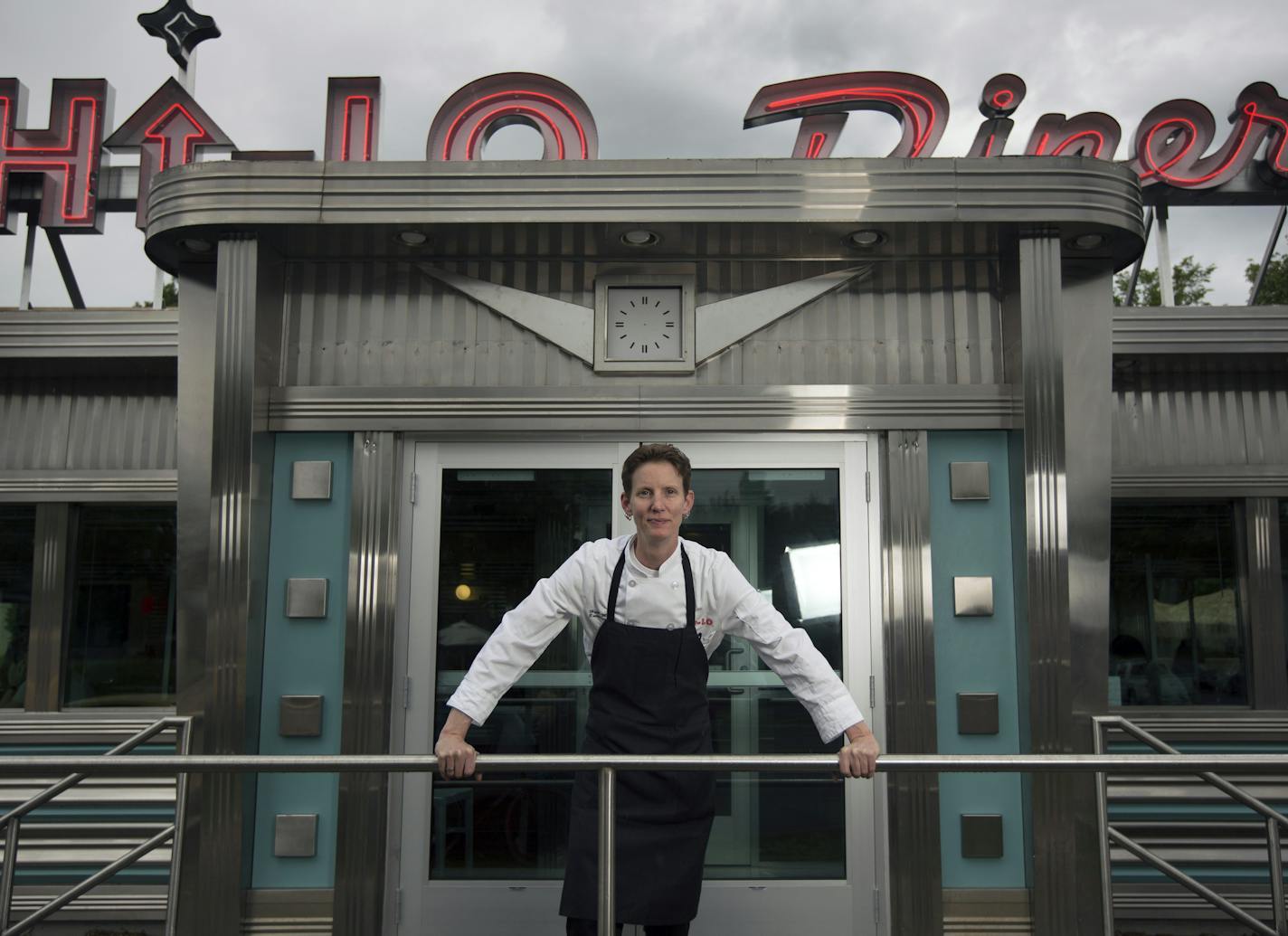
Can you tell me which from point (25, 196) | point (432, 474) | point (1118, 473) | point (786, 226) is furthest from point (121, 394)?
point (1118, 473)

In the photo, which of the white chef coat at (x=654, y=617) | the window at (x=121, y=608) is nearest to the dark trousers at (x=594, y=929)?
the white chef coat at (x=654, y=617)

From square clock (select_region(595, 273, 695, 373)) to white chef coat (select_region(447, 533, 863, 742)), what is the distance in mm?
1878

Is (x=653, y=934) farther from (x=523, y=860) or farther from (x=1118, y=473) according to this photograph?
(x=1118, y=473)

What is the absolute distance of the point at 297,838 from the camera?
15.1 ft

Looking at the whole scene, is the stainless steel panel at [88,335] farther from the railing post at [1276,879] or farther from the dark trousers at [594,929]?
the railing post at [1276,879]

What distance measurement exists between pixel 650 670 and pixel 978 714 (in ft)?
7.37

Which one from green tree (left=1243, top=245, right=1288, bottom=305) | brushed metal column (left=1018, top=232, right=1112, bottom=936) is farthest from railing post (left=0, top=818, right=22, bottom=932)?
green tree (left=1243, top=245, right=1288, bottom=305)

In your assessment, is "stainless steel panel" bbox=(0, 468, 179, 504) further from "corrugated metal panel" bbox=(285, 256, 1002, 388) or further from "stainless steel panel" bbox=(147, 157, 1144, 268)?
"stainless steel panel" bbox=(147, 157, 1144, 268)

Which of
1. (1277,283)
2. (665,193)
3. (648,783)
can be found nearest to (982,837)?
(648,783)

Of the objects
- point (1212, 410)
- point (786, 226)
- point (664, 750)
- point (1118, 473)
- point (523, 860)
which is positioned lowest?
point (523, 860)

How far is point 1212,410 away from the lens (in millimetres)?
5852

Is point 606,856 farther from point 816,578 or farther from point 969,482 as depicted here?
point 969,482

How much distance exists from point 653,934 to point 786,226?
290cm

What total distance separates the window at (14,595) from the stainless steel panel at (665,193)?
7.89ft
